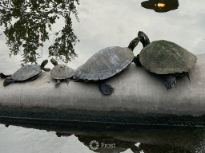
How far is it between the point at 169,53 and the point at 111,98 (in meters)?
0.91

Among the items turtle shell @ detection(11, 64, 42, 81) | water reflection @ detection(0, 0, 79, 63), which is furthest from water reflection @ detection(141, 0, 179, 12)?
turtle shell @ detection(11, 64, 42, 81)

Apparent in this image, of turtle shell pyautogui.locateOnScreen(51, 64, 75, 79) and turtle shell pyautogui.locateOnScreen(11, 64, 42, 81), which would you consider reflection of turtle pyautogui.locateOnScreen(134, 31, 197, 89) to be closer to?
turtle shell pyautogui.locateOnScreen(51, 64, 75, 79)

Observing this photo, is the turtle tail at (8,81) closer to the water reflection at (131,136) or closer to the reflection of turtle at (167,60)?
the water reflection at (131,136)

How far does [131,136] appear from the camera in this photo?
2400mm

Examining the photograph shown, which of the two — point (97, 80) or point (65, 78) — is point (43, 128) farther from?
point (97, 80)

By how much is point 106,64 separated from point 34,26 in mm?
3268

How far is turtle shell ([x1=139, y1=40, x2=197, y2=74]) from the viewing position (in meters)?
2.47

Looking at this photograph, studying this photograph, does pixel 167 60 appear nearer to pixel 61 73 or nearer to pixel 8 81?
pixel 61 73

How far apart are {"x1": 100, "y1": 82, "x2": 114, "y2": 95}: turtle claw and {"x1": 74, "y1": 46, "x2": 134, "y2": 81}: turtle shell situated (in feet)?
0.42

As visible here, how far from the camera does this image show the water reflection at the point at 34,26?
14.6 ft

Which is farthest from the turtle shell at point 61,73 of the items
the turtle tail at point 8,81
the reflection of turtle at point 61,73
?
the turtle tail at point 8,81

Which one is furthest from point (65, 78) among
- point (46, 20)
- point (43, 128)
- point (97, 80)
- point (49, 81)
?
point (46, 20)

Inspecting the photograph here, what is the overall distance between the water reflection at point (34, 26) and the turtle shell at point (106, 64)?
4.79 feet

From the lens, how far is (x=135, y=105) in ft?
8.68
